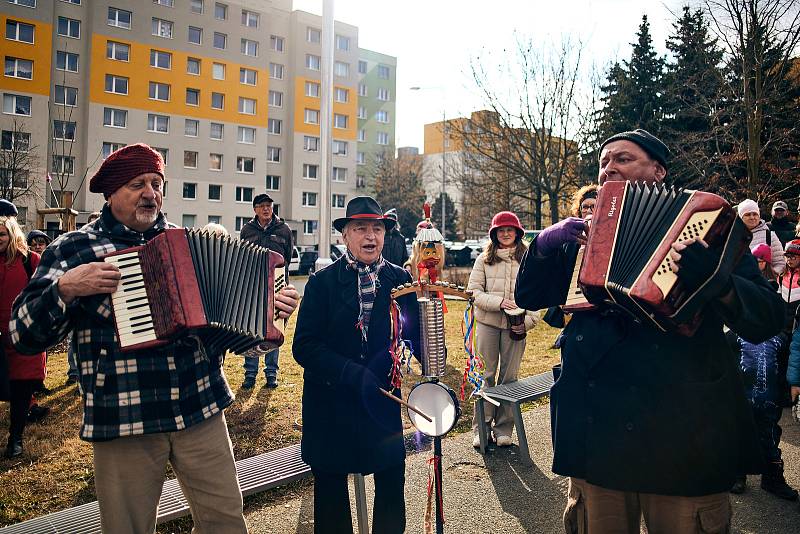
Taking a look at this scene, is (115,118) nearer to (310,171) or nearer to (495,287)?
(310,171)

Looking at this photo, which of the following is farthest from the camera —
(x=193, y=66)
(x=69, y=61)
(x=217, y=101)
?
(x=217, y=101)

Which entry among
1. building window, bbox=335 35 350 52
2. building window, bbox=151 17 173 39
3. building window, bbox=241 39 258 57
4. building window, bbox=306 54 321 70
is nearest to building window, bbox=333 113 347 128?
building window, bbox=306 54 321 70

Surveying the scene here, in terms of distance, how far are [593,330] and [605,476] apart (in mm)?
581

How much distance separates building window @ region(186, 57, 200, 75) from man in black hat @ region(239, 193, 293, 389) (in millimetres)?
39814

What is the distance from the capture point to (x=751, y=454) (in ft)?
7.17

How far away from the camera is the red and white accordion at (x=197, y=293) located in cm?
248

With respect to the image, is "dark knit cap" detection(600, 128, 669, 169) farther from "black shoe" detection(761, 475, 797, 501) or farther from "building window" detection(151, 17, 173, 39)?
"building window" detection(151, 17, 173, 39)

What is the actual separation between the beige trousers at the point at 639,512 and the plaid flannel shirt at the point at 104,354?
183 cm

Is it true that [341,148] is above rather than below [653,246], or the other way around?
above

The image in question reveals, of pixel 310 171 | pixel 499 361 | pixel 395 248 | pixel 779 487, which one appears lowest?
pixel 779 487

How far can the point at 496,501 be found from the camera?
14.5ft

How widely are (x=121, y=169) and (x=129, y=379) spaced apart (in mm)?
1026

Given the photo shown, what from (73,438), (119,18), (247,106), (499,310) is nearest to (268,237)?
(73,438)

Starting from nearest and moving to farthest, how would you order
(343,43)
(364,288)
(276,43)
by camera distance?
(364,288)
(276,43)
(343,43)
